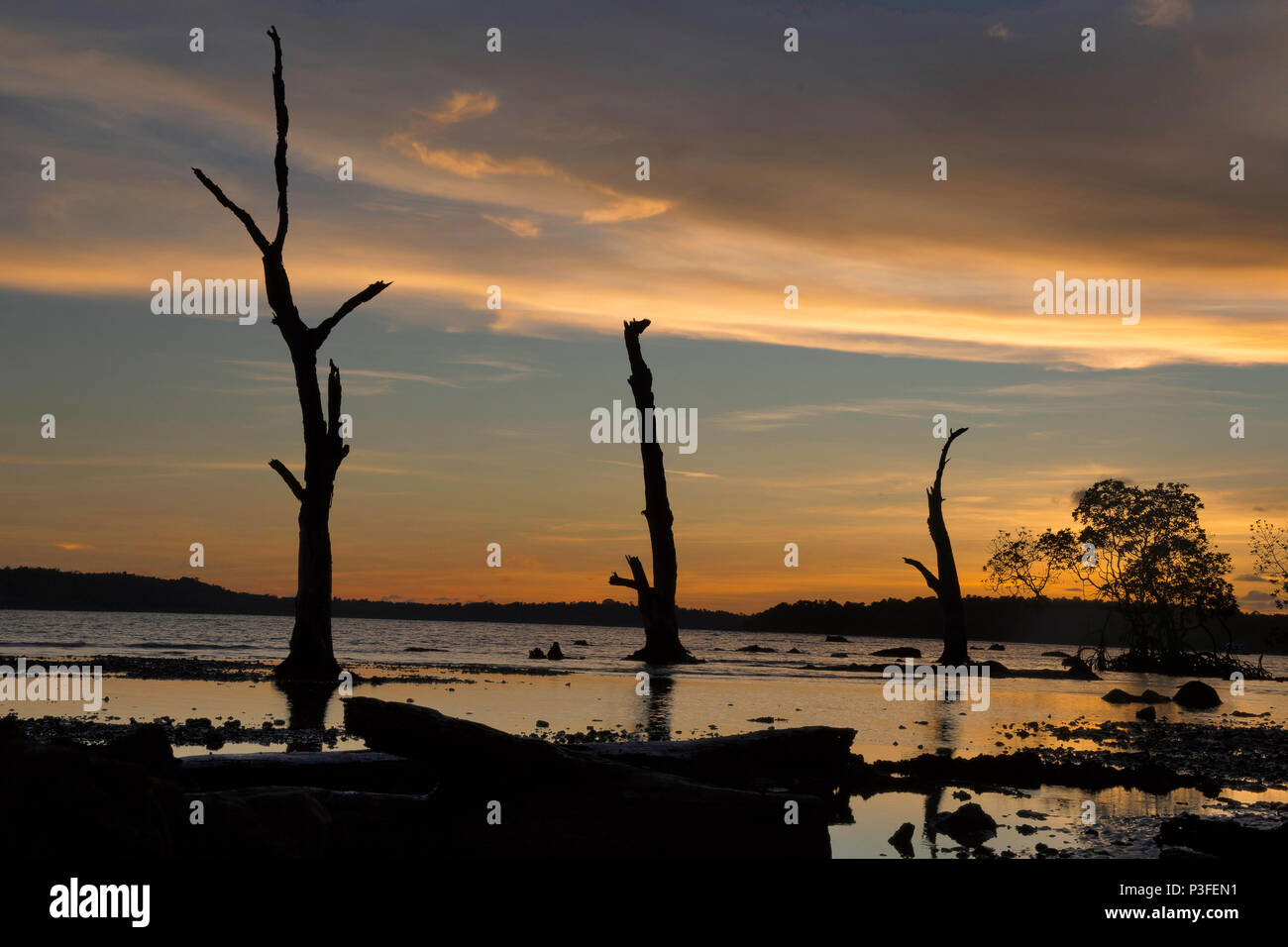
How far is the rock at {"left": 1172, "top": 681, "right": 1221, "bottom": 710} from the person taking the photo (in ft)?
79.4

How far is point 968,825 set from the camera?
823cm

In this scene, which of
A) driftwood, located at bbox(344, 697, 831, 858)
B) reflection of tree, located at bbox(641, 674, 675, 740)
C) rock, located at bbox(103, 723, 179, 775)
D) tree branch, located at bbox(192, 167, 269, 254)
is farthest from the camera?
tree branch, located at bbox(192, 167, 269, 254)

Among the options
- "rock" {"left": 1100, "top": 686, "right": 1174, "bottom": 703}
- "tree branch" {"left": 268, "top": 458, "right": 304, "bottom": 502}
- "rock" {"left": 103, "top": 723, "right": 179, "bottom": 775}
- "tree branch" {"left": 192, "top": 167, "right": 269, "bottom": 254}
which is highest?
"tree branch" {"left": 192, "top": 167, "right": 269, "bottom": 254}

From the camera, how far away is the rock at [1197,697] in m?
24.2

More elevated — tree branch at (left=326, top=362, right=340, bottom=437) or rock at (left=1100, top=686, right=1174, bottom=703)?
tree branch at (left=326, top=362, right=340, bottom=437)

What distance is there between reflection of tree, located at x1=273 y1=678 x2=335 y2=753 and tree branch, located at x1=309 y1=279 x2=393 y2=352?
25.5 ft


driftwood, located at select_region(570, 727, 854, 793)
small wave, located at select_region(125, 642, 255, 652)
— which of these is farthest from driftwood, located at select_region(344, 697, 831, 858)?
small wave, located at select_region(125, 642, 255, 652)

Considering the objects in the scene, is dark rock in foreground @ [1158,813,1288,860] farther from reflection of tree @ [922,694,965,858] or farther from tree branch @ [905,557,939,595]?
tree branch @ [905,557,939,595]

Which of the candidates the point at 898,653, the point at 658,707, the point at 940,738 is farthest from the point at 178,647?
the point at 898,653

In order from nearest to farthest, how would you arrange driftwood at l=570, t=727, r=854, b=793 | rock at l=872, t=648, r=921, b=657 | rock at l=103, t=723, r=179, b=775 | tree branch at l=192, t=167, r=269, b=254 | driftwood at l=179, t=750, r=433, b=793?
rock at l=103, t=723, r=179, b=775
driftwood at l=179, t=750, r=433, b=793
driftwood at l=570, t=727, r=854, b=793
tree branch at l=192, t=167, r=269, b=254
rock at l=872, t=648, r=921, b=657

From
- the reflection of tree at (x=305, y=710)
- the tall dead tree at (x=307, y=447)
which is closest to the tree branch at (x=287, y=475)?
the tall dead tree at (x=307, y=447)

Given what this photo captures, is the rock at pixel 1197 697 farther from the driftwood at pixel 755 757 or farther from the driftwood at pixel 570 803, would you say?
the driftwood at pixel 570 803
